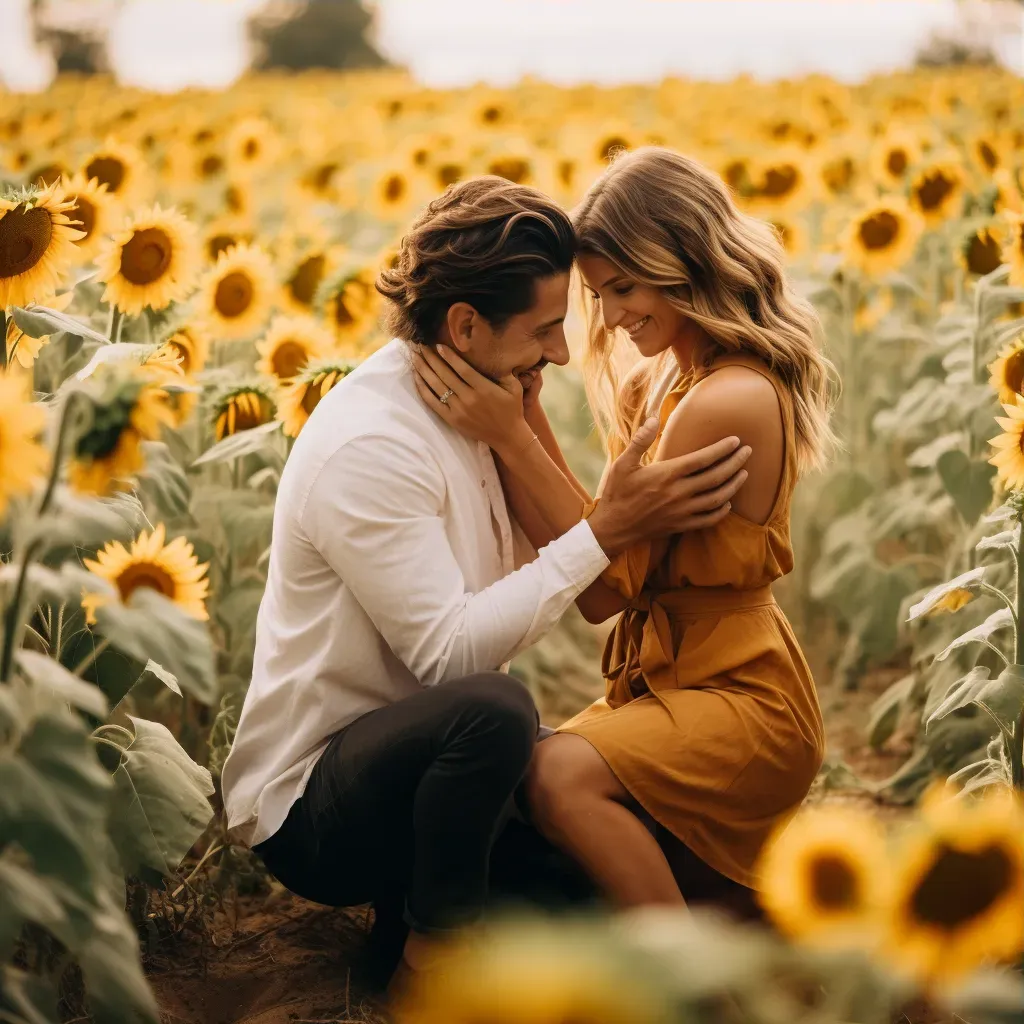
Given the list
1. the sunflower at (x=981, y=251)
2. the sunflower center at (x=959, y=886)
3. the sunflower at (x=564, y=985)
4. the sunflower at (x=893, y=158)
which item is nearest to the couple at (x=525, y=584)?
the sunflower center at (x=959, y=886)

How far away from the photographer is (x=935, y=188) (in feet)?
16.2

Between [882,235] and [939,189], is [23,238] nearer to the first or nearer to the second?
[882,235]

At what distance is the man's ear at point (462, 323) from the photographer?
103 inches

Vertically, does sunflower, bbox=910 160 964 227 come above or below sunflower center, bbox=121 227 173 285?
above

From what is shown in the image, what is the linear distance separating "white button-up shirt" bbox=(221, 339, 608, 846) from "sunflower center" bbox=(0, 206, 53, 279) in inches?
22.6

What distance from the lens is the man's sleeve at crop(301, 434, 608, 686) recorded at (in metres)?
2.51

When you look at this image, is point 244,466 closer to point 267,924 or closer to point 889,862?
point 267,924

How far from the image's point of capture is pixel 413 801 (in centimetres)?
251

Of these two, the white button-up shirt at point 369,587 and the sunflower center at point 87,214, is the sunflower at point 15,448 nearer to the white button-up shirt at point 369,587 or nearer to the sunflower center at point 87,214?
the white button-up shirt at point 369,587

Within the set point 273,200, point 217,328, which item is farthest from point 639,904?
point 273,200

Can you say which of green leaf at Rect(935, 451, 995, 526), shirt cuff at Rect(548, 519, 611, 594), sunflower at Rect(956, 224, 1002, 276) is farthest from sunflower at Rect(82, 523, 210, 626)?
sunflower at Rect(956, 224, 1002, 276)

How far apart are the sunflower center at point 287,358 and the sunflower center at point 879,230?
2057mm

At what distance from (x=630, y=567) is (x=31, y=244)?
125 cm

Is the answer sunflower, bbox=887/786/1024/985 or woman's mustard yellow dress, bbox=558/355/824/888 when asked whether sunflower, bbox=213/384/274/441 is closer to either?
woman's mustard yellow dress, bbox=558/355/824/888
